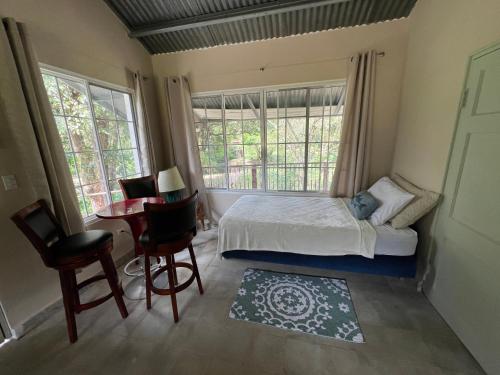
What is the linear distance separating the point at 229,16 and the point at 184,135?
5.29 feet

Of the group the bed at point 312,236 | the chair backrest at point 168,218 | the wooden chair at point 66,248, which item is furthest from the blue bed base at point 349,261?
the wooden chair at point 66,248

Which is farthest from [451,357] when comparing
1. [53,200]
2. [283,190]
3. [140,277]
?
[53,200]

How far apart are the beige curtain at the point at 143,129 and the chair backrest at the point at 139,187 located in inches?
17.1

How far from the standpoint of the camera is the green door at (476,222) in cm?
119

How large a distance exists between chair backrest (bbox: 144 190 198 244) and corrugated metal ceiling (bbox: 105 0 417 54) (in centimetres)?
231

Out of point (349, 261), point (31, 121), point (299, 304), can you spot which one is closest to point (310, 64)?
point (349, 261)

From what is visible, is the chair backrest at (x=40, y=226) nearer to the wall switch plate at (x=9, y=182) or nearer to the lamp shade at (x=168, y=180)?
the wall switch plate at (x=9, y=182)

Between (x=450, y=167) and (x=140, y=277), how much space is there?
3052 millimetres

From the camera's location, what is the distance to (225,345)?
1.41 m

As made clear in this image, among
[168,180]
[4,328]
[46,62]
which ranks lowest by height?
[4,328]

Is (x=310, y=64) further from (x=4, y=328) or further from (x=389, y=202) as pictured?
(x=4, y=328)

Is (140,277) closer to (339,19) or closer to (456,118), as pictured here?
(456,118)

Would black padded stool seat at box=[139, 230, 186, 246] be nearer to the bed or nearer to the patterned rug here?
the bed

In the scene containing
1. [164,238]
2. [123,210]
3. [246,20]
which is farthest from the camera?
[246,20]
